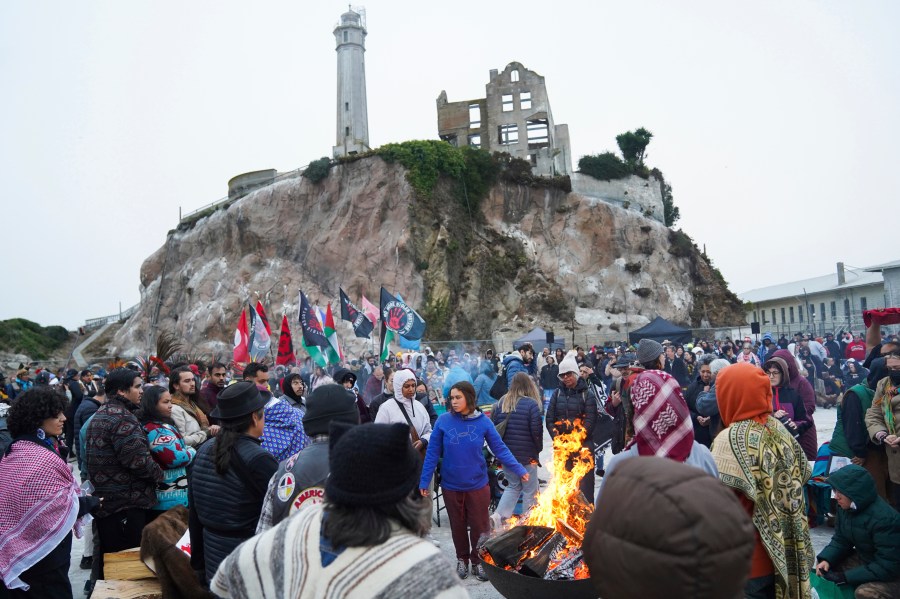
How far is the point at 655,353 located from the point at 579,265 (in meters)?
39.3

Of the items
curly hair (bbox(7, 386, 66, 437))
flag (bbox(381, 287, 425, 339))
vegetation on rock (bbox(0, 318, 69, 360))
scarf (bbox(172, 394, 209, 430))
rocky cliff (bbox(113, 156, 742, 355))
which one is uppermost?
rocky cliff (bbox(113, 156, 742, 355))

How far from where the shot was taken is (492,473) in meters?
8.49

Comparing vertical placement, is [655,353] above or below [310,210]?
below

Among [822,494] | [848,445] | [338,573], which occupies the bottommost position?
[822,494]

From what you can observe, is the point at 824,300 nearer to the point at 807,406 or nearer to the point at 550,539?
the point at 807,406

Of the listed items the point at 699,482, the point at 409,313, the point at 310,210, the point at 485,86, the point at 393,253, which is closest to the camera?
the point at 699,482

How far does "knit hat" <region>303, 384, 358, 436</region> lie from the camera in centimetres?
356

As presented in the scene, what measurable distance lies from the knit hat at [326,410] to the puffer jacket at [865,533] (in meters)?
3.83

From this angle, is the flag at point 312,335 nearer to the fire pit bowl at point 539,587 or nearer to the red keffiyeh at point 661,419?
the fire pit bowl at point 539,587

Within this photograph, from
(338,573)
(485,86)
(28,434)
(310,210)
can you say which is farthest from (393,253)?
(338,573)

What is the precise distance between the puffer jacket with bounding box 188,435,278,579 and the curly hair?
188cm

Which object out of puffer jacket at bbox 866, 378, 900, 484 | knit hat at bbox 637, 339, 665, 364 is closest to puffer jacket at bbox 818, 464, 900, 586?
puffer jacket at bbox 866, 378, 900, 484

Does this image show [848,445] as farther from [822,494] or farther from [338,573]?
[338,573]

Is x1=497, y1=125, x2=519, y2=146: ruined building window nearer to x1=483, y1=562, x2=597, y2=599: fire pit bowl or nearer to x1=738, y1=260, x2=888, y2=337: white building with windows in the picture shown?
x1=738, y1=260, x2=888, y2=337: white building with windows
